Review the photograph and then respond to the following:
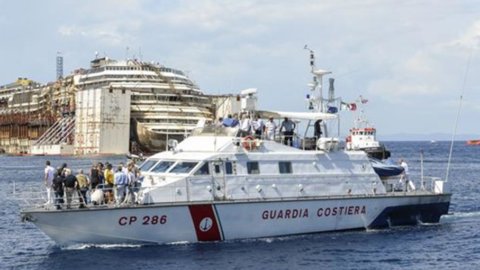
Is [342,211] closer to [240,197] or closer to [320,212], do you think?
[320,212]

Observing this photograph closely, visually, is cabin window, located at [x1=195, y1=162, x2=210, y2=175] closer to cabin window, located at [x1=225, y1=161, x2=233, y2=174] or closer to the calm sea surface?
cabin window, located at [x1=225, y1=161, x2=233, y2=174]

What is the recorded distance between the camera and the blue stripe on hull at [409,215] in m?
28.7

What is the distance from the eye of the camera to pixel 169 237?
24812mm

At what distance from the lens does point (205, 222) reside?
25.1 metres

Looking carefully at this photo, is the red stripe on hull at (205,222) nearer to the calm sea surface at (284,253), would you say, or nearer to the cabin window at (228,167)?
the calm sea surface at (284,253)

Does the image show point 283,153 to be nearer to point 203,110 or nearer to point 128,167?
point 128,167

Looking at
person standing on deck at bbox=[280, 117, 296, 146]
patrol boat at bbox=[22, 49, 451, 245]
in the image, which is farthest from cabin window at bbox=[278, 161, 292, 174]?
person standing on deck at bbox=[280, 117, 296, 146]

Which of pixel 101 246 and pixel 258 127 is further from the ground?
pixel 258 127

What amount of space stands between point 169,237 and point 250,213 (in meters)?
2.90

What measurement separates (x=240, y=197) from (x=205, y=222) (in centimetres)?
152

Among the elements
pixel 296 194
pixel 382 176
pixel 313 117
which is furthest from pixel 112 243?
pixel 382 176

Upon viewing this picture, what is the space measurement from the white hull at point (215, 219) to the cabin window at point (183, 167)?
56.5 inches

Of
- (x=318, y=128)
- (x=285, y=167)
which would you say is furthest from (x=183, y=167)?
(x=318, y=128)

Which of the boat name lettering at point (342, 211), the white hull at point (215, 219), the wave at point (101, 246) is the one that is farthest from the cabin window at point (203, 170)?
the boat name lettering at point (342, 211)
